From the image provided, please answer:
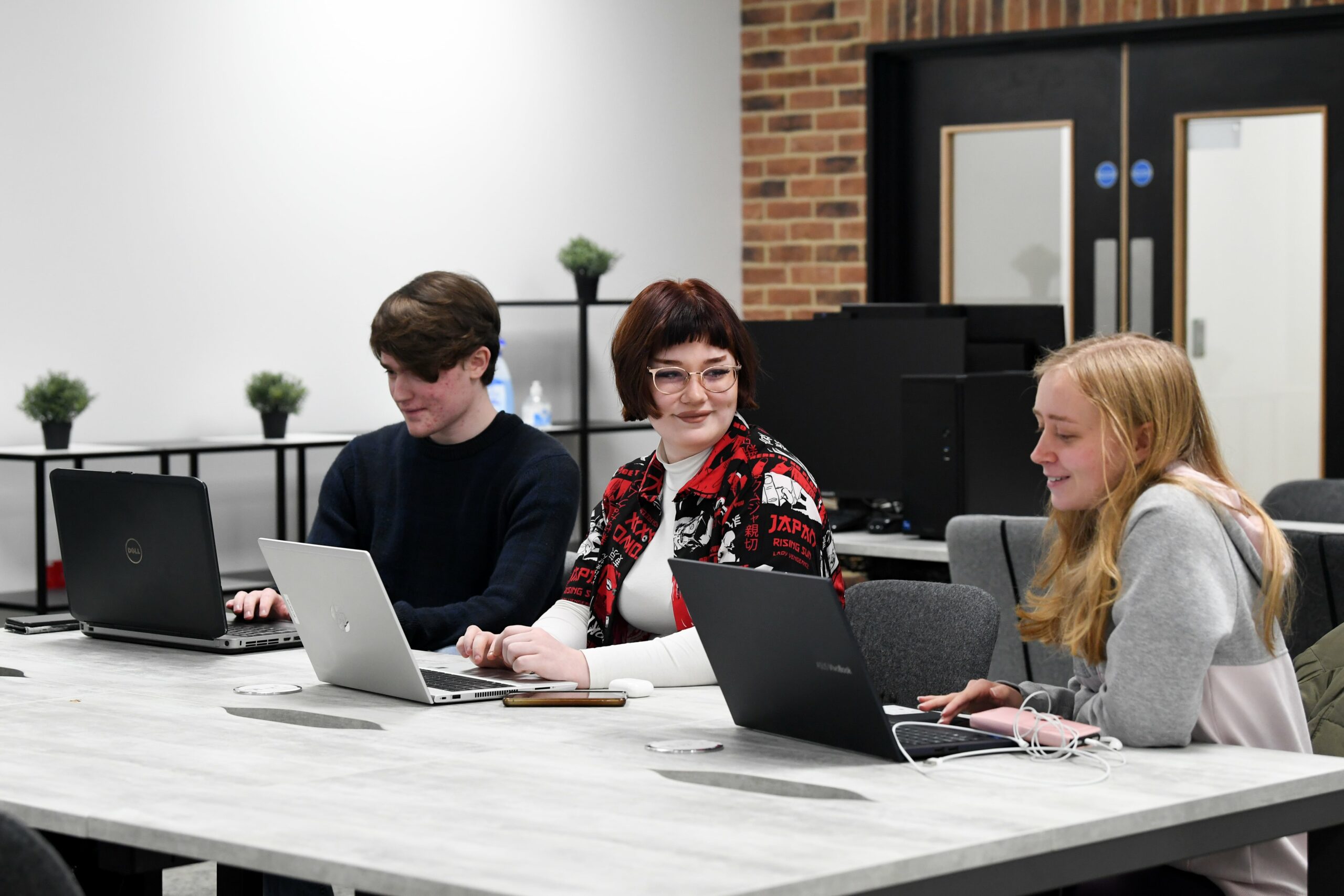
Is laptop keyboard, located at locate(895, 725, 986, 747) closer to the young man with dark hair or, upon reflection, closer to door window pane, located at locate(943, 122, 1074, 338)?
the young man with dark hair

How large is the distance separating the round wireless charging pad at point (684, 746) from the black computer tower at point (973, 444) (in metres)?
2.23

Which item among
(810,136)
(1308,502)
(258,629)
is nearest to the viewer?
(258,629)

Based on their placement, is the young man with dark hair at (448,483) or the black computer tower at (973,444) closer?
the young man with dark hair at (448,483)

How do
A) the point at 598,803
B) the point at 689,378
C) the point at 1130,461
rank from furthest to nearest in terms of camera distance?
the point at 689,378 → the point at 1130,461 → the point at 598,803

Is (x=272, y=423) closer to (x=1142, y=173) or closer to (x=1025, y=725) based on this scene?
(x=1142, y=173)

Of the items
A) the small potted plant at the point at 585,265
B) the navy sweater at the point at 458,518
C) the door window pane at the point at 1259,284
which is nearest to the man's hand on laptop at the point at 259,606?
the navy sweater at the point at 458,518

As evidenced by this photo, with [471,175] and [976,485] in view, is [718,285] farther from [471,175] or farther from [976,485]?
[976,485]

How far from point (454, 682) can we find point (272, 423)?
2.66 metres

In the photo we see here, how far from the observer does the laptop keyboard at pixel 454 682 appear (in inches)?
91.4

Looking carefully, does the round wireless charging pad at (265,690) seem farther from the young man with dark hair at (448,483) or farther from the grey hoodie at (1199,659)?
the grey hoodie at (1199,659)

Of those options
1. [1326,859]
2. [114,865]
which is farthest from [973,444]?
[114,865]

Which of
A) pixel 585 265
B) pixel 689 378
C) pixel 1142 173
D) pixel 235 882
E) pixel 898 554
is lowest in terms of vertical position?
pixel 235 882

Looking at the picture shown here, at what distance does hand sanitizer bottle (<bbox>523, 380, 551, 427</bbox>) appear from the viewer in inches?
222

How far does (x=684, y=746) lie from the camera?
1967mm
